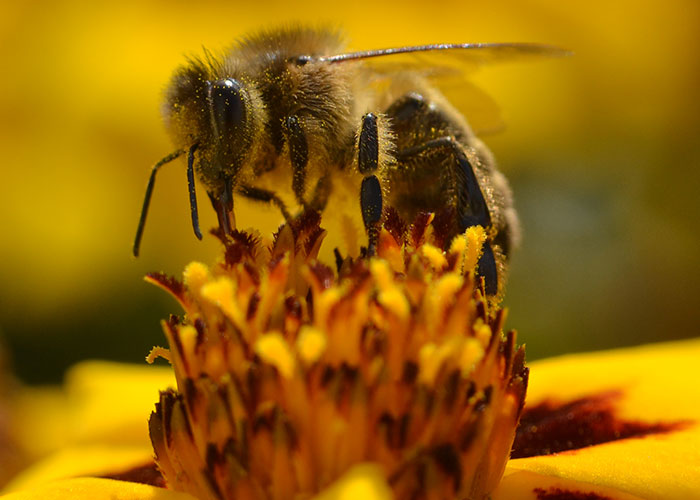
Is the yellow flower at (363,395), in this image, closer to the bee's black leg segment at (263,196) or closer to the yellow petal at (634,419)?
the yellow petal at (634,419)

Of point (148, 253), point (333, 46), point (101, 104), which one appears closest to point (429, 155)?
point (333, 46)

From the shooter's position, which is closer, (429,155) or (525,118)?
(429,155)

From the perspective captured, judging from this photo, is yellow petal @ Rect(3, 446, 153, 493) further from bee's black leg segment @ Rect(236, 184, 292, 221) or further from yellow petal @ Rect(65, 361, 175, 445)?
bee's black leg segment @ Rect(236, 184, 292, 221)


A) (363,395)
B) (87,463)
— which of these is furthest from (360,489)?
(87,463)

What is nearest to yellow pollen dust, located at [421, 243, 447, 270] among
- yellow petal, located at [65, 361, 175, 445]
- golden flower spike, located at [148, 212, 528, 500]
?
golden flower spike, located at [148, 212, 528, 500]

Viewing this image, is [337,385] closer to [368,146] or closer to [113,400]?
[368,146]

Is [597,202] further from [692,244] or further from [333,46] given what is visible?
[333,46]

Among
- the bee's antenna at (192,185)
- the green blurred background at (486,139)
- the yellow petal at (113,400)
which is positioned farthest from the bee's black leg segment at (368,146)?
the green blurred background at (486,139)
